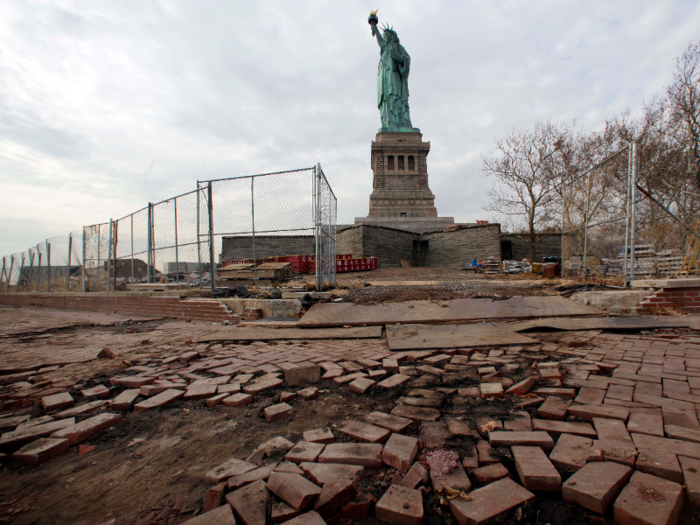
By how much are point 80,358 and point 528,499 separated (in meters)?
4.28

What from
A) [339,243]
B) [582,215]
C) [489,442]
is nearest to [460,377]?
[489,442]

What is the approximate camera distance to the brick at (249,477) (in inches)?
54.7

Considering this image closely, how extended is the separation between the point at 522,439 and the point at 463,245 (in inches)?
881

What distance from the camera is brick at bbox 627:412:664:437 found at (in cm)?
163

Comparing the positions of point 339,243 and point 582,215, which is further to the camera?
point 339,243

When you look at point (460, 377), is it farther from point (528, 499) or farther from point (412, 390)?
point (528, 499)

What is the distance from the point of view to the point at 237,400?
2.26 m

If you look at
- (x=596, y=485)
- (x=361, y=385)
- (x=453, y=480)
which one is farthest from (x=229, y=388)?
(x=596, y=485)

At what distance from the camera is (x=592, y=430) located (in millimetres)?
1672

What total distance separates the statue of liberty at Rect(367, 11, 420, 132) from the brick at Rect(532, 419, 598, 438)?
41.2 meters

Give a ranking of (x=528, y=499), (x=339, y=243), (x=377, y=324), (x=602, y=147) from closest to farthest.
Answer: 1. (x=528, y=499)
2. (x=377, y=324)
3. (x=602, y=147)
4. (x=339, y=243)

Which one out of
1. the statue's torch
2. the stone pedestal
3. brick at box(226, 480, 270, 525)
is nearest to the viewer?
brick at box(226, 480, 270, 525)

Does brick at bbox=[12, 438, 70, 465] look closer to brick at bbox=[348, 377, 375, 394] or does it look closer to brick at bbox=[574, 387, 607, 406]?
brick at bbox=[348, 377, 375, 394]

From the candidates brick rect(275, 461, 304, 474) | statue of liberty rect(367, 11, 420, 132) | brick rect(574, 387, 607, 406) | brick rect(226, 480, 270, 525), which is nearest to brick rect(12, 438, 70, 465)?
brick rect(226, 480, 270, 525)
